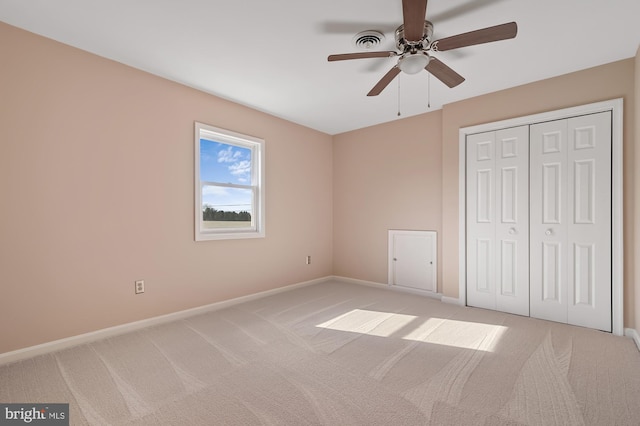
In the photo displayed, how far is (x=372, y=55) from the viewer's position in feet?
7.34

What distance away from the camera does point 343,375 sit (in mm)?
2102

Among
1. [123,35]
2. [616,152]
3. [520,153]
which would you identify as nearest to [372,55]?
[123,35]

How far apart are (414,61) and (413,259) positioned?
9.53 feet

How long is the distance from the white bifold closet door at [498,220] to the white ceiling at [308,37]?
0.67 metres

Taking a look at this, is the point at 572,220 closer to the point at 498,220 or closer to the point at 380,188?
the point at 498,220

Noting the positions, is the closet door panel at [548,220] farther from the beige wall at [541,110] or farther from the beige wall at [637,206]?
the beige wall at [637,206]

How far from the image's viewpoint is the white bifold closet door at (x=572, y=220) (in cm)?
287

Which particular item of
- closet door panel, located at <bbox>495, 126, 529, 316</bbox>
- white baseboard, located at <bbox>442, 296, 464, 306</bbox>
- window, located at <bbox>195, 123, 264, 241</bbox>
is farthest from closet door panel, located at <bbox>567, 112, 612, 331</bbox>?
window, located at <bbox>195, 123, 264, 241</bbox>

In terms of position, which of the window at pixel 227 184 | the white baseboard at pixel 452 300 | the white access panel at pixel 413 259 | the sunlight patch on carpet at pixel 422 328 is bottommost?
the sunlight patch on carpet at pixel 422 328

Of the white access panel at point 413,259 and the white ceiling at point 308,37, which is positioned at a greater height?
the white ceiling at point 308,37

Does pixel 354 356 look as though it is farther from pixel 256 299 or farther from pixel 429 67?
pixel 429 67

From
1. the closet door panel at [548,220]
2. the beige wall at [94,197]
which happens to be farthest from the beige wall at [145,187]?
the closet door panel at [548,220]

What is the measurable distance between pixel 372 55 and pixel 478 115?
2087 mm

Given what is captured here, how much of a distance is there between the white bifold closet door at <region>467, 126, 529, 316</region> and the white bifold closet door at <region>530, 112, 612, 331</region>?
9 centimetres
